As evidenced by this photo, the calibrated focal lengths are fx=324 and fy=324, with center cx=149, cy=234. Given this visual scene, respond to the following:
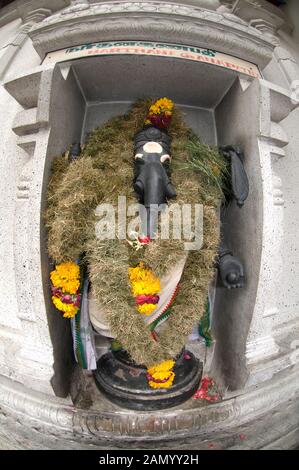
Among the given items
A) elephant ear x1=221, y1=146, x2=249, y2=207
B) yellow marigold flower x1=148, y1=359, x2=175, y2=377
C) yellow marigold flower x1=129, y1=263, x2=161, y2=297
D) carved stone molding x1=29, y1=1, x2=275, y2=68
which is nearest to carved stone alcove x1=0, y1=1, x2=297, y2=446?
carved stone molding x1=29, y1=1, x2=275, y2=68

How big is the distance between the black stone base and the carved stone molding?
101 inches

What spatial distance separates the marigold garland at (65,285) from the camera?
230 centimetres

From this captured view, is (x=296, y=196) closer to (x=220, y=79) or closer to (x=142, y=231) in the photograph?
(x=220, y=79)

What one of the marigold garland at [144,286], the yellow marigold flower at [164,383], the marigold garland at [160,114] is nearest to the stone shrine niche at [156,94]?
the marigold garland at [160,114]

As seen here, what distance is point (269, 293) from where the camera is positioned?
254 cm

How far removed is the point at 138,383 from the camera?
2709mm

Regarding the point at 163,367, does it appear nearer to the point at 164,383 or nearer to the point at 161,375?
the point at 161,375

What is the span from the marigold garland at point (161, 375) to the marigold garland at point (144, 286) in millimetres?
509

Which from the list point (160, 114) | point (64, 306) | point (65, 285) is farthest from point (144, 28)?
point (64, 306)

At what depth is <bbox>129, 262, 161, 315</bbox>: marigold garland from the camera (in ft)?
7.31

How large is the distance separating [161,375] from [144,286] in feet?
2.72

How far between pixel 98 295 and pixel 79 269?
0.28 metres

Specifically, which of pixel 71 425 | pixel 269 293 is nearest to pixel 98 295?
pixel 71 425

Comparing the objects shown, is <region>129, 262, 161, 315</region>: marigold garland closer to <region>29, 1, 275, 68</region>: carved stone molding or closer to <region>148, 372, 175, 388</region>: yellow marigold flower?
<region>148, 372, 175, 388</region>: yellow marigold flower
